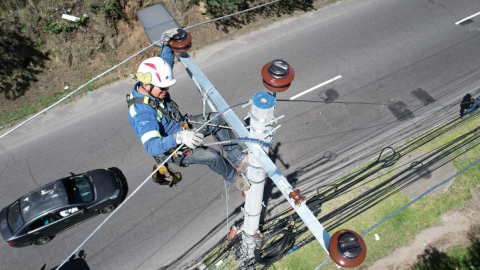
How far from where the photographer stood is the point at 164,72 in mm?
5230

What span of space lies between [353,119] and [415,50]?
4882mm

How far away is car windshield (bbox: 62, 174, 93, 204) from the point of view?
8.21 m

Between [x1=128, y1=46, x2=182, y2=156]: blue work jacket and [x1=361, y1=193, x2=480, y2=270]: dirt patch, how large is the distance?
6.19 meters

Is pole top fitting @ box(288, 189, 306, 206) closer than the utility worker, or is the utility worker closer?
pole top fitting @ box(288, 189, 306, 206)

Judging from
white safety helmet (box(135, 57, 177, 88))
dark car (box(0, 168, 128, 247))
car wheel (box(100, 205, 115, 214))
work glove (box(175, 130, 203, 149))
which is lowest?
car wheel (box(100, 205, 115, 214))

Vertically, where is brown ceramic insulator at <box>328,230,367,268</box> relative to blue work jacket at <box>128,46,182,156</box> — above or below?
above

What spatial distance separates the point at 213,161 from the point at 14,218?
5.94 m

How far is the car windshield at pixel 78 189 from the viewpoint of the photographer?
8.21m

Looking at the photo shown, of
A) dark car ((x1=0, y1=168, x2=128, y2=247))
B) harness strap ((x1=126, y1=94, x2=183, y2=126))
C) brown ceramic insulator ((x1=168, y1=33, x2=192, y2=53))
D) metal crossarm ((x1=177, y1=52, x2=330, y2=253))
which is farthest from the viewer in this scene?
dark car ((x1=0, y1=168, x2=128, y2=247))

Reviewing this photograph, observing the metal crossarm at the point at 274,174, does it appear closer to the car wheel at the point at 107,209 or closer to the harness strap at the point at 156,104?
the harness strap at the point at 156,104

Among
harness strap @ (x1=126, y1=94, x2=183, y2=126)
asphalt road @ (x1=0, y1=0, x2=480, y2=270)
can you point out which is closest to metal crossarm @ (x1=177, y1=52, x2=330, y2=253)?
harness strap @ (x1=126, y1=94, x2=183, y2=126)

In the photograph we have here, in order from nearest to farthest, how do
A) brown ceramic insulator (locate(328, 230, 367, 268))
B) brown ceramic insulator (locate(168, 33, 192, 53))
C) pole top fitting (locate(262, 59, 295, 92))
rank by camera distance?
brown ceramic insulator (locate(328, 230, 367, 268)), pole top fitting (locate(262, 59, 295, 92)), brown ceramic insulator (locate(168, 33, 192, 53))

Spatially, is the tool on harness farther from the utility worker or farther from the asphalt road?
the asphalt road

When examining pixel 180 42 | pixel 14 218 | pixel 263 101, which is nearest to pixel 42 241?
pixel 14 218
